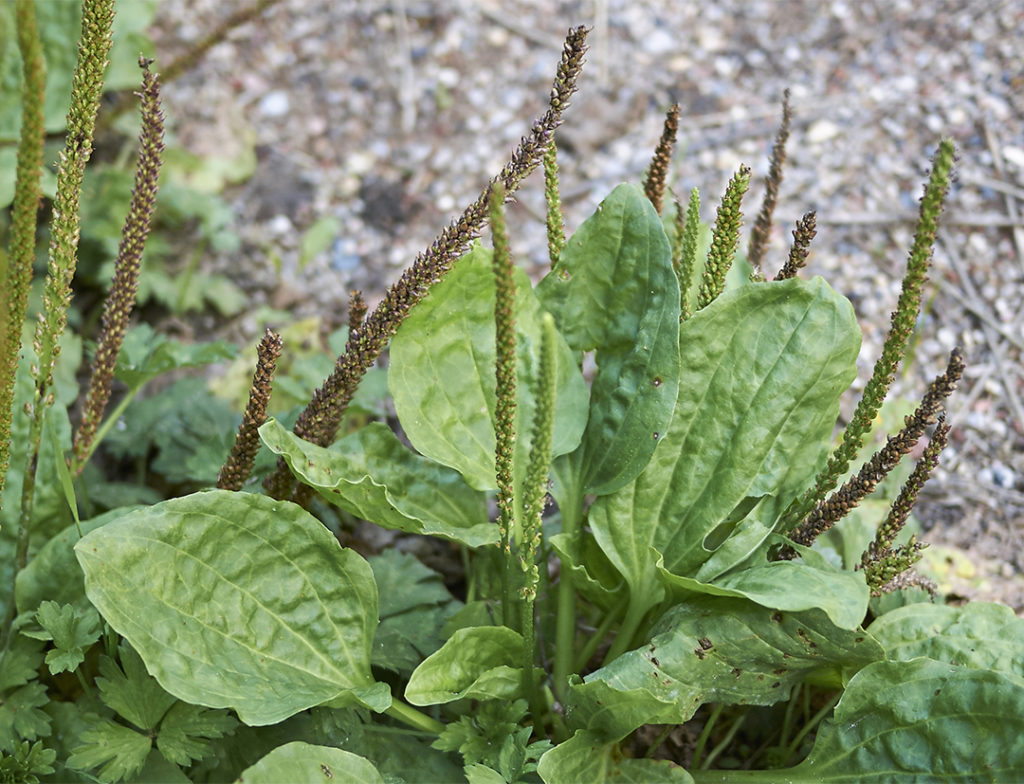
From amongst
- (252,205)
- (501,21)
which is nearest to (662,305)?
(252,205)

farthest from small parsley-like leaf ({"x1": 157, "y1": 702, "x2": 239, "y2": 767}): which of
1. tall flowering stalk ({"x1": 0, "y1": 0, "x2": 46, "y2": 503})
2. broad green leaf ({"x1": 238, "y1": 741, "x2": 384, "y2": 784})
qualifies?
tall flowering stalk ({"x1": 0, "y1": 0, "x2": 46, "y2": 503})

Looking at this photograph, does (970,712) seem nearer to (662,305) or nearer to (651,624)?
(651,624)

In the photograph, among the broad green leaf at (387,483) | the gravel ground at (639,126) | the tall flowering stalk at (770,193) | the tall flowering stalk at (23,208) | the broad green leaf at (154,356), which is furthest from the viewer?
the gravel ground at (639,126)

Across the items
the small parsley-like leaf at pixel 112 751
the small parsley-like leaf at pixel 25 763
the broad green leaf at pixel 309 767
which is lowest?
the small parsley-like leaf at pixel 25 763

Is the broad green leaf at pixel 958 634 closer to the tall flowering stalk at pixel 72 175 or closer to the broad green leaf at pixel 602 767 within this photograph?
the broad green leaf at pixel 602 767

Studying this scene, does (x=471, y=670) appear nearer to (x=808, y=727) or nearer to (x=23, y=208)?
(x=808, y=727)

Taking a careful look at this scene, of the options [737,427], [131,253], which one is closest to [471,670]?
[737,427]

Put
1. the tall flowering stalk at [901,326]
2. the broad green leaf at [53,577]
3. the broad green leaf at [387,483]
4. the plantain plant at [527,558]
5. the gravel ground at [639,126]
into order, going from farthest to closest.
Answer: the gravel ground at [639,126], the broad green leaf at [53,577], the broad green leaf at [387,483], the plantain plant at [527,558], the tall flowering stalk at [901,326]

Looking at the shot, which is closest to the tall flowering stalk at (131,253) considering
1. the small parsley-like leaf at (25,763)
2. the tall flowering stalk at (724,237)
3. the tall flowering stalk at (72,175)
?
the tall flowering stalk at (72,175)
